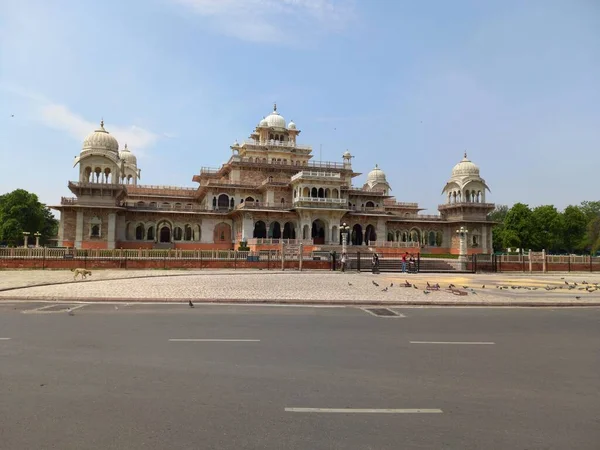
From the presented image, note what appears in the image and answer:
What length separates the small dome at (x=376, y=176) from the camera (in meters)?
71.2

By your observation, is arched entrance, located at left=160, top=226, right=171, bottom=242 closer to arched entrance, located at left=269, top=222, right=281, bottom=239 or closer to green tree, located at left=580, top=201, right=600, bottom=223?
arched entrance, located at left=269, top=222, right=281, bottom=239

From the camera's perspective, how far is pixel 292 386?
5.65 metres

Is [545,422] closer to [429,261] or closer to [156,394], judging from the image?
[156,394]

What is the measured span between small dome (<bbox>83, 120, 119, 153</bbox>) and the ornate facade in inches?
4.2

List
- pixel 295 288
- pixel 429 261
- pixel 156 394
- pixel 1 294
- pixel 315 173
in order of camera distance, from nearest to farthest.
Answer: pixel 156 394 → pixel 1 294 → pixel 295 288 → pixel 429 261 → pixel 315 173

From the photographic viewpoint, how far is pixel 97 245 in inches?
1780

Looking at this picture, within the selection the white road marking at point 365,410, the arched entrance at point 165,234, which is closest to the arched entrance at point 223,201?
the arched entrance at point 165,234

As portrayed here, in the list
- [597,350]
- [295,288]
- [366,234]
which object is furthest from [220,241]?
[597,350]

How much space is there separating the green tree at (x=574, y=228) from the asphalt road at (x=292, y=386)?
7506 cm

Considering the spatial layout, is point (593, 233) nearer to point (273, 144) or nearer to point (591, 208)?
point (591, 208)

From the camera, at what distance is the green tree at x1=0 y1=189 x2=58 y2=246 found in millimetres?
56312

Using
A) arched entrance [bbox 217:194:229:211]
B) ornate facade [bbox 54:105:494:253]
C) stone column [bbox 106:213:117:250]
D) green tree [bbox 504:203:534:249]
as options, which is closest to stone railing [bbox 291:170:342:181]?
ornate facade [bbox 54:105:494:253]

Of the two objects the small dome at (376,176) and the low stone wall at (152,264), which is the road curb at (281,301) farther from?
the small dome at (376,176)

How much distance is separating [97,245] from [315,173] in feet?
79.8
